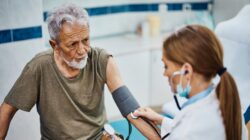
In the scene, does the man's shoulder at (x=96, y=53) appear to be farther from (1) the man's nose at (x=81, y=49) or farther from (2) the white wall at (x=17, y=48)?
(2) the white wall at (x=17, y=48)

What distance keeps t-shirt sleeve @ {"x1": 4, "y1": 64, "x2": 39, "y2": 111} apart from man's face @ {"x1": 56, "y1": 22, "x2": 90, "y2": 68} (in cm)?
18

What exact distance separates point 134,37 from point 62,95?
1.98 metres

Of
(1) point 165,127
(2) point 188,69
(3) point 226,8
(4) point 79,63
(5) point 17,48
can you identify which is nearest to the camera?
(2) point 188,69

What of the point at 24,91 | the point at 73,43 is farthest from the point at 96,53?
the point at 24,91

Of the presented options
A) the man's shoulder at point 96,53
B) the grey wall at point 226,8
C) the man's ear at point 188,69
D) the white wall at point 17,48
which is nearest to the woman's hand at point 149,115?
the man's shoulder at point 96,53

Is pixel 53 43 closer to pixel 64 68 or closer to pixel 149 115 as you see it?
pixel 64 68

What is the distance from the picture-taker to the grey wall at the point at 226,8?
346 cm

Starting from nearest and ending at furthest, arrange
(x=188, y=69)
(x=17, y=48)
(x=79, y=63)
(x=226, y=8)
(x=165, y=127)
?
1. (x=188, y=69)
2. (x=165, y=127)
3. (x=79, y=63)
4. (x=17, y=48)
5. (x=226, y=8)

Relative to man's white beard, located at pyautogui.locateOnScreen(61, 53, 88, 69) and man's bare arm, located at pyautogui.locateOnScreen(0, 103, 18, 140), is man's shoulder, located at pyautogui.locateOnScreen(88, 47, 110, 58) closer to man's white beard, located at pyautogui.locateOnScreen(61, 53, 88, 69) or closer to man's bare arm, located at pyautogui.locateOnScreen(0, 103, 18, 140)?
man's white beard, located at pyautogui.locateOnScreen(61, 53, 88, 69)

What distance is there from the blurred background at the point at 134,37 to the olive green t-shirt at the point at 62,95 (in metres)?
0.50

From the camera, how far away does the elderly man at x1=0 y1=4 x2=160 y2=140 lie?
1701 millimetres

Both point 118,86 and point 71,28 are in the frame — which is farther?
point 118,86

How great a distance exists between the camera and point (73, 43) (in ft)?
5.65

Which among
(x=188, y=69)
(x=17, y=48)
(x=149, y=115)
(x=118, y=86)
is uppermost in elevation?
(x=188, y=69)
